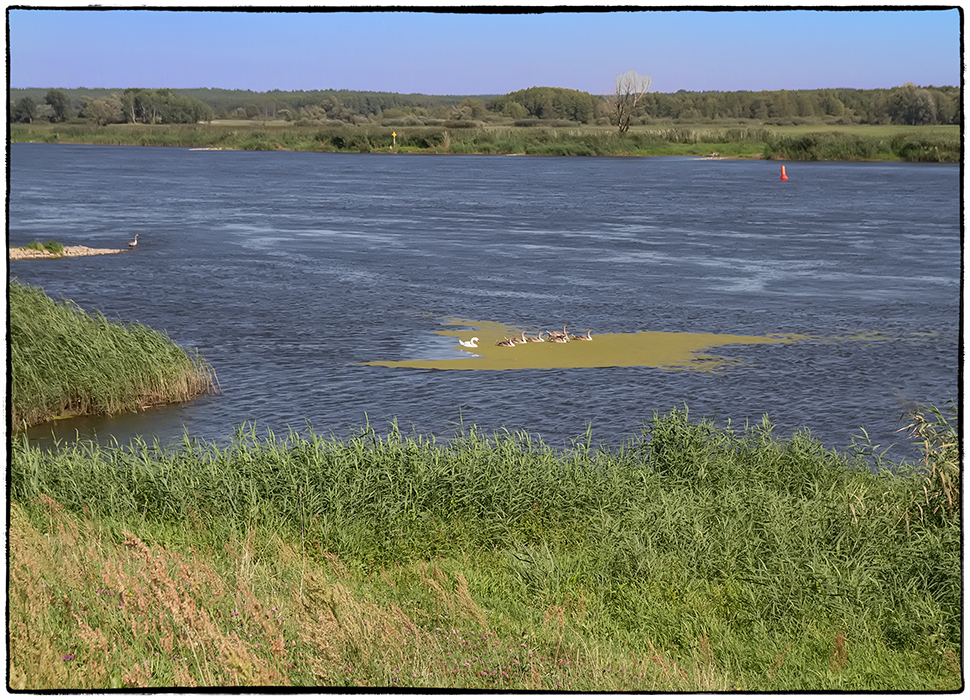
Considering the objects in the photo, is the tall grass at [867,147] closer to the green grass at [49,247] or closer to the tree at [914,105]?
the tree at [914,105]

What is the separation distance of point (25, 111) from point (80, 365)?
145835 mm

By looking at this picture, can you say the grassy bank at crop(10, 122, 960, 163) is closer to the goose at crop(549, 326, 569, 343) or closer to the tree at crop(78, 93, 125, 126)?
the tree at crop(78, 93, 125, 126)

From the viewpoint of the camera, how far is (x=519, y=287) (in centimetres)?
3106

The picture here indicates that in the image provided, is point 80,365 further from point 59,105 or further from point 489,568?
point 59,105

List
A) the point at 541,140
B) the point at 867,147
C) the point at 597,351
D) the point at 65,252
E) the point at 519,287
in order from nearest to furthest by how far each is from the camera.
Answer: the point at 597,351 < the point at 519,287 < the point at 65,252 < the point at 867,147 < the point at 541,140

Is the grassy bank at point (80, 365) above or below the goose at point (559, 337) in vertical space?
above

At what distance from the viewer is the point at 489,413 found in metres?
17.9

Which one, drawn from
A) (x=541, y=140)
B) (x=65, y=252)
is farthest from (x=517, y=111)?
(x=65, y=252)

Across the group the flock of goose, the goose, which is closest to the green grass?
the flock of goose

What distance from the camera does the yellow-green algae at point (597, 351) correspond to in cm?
2142

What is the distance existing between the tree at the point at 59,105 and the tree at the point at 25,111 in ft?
7.56

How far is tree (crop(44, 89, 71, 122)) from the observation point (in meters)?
146

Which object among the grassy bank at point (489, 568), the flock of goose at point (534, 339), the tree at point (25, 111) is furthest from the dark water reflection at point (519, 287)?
the tree at point (25, 111)

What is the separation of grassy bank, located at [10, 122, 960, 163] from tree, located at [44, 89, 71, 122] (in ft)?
15.9
